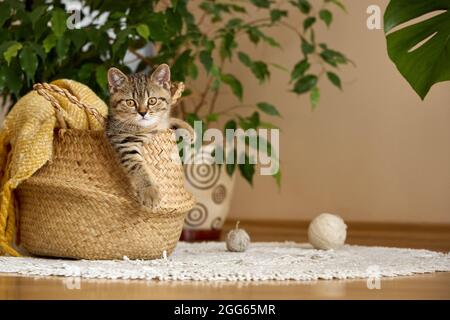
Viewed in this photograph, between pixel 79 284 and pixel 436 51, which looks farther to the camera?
pixel 436 51

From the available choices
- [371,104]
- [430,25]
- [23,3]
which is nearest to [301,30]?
[371,104]

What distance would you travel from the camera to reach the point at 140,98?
2145 mm

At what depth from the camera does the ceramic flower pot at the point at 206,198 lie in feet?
10.5

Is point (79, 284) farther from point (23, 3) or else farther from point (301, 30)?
point (301, 30)

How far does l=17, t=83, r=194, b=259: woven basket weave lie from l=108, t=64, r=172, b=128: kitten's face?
55 millimetres

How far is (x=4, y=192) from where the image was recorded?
218cm

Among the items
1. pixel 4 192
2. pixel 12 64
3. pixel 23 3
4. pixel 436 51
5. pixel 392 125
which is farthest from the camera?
pixel 392 125

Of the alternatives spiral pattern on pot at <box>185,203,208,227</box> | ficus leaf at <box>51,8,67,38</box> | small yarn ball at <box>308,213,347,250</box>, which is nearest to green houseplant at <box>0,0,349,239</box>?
ficus leaf at <box>51,8,67,38</box>

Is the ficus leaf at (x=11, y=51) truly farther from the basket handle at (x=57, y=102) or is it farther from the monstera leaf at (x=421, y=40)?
the monstera leaf at (x=421, y=40)

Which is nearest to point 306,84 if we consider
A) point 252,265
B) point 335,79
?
point 335,79

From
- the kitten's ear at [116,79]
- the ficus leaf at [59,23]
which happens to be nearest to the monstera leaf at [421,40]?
the kitten's ear at [116,79]

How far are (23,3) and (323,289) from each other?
171 centimetres

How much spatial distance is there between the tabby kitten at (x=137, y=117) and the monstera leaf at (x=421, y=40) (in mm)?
575

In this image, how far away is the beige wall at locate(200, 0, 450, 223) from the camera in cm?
344
